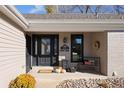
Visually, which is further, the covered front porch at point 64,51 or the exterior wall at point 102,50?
the covered front porch at point 64,51

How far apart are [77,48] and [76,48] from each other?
67 mm

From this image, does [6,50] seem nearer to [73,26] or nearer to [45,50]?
[73,26]

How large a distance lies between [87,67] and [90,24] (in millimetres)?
3285

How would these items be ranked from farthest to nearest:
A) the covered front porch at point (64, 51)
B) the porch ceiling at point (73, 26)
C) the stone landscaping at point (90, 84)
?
the covered front porch at point (64, 51) < the porch ceiling at point (73, 26) < the stone landscaping at point (90, 84)

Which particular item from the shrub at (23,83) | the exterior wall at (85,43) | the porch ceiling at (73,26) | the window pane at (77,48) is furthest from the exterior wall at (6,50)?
the window pane at (77,48)

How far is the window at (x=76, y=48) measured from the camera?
16266mm

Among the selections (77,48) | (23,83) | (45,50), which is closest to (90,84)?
(23,83)

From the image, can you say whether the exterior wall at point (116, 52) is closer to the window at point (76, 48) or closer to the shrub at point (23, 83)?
the window at point (76, 48)

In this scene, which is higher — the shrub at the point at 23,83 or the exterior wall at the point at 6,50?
the exterior wall at the point at 6,50

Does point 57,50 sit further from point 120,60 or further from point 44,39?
point 120,60

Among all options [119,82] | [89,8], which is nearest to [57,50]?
[119,82]

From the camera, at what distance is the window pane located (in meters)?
16.3

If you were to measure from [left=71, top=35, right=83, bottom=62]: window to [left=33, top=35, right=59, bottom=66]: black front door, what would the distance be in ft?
3.56

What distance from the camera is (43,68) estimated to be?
1576 centimetres
